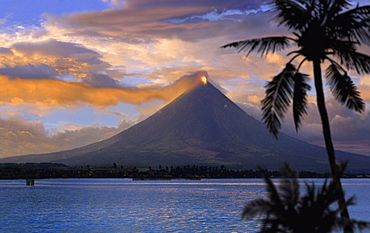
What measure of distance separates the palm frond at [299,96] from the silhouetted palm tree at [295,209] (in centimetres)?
360

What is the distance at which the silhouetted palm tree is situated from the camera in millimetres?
16562

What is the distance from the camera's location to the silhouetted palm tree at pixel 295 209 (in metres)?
16.6

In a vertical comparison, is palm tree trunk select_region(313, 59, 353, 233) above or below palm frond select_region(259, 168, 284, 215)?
above

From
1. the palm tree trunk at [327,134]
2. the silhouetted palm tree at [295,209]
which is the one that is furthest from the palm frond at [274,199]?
the palm tree trunk at [327,134]

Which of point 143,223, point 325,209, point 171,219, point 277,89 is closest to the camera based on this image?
point 325,209

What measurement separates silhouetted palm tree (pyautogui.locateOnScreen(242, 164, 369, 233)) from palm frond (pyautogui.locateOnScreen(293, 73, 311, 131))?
3.60 metres

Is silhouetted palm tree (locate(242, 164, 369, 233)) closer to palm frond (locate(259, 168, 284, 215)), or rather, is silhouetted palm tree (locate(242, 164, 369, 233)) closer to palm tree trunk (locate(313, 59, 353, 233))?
palm frond (locate(259, 168, 284, 215))

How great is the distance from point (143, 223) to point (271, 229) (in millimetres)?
54562

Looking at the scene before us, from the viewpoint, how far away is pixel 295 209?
16.8 meters

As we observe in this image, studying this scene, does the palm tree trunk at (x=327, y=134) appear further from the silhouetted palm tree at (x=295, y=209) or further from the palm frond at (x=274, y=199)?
the palm frond at (x=274, y=199)

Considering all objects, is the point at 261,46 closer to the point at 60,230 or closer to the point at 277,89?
the point at 277,89

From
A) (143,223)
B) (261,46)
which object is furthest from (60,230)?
(261,46)

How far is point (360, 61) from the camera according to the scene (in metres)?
19.1

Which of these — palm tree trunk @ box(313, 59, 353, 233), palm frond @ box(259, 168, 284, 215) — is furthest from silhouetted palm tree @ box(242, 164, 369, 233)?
palm tree trunk @ box(313, 59, 353, 233)
